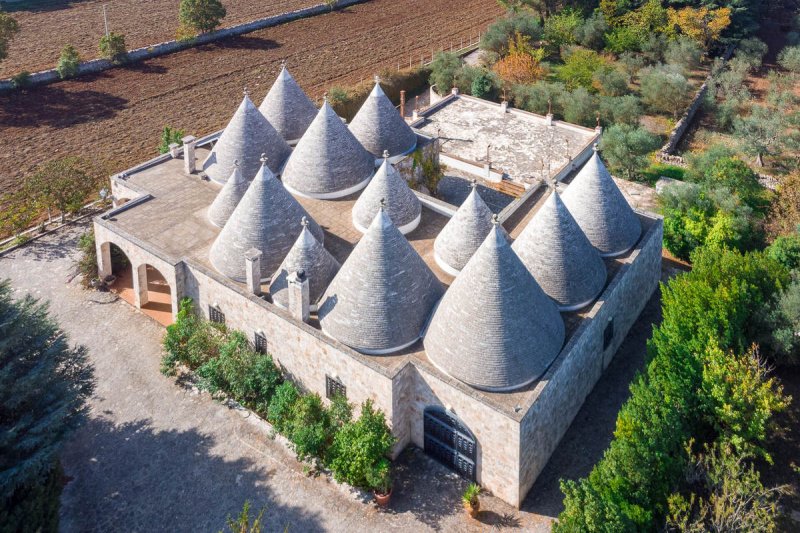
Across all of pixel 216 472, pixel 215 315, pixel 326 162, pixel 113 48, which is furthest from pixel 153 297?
pixel 113 48

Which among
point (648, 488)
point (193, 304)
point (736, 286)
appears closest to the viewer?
point (648, 488)

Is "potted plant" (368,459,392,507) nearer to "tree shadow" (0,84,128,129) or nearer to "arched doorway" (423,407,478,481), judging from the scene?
"arched doorway" (423,407,478,481)

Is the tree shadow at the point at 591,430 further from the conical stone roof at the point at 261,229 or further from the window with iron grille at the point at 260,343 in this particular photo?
the conical stone roof at the point at 261,229

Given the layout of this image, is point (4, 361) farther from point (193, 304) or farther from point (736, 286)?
point (736, 286)

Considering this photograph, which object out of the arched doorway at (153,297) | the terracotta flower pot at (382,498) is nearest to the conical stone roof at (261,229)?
the arched doorway at (153,297)

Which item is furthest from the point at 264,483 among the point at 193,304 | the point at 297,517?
the point at 193,304
